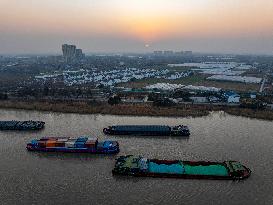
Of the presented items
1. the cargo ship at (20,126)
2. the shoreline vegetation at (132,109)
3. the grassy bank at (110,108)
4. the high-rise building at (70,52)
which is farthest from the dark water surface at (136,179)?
the high-rise building at (70,52)

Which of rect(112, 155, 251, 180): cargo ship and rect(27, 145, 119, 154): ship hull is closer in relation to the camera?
rect(112, 155, 251, 180): cargo ship

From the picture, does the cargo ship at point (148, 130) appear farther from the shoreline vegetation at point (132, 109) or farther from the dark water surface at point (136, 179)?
the shoreline vegetation at point (132, 109)

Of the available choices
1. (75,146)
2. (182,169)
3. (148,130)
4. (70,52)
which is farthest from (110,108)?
(70,52)

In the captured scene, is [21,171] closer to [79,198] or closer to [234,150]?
[79,198]

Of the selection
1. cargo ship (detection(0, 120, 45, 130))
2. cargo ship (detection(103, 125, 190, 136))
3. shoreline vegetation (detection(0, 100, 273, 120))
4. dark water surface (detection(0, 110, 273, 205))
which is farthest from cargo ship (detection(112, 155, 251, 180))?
shoreline vegetation (detection(0, 100, 273, 120))

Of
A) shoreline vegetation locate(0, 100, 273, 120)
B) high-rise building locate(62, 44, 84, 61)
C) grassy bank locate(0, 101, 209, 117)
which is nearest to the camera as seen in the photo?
shoreline vegetation locate(0, 100, 273, 120)

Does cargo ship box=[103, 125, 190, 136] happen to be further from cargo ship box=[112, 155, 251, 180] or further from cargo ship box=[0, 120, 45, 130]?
cargo ship box=[112, 155, 251, 180]
